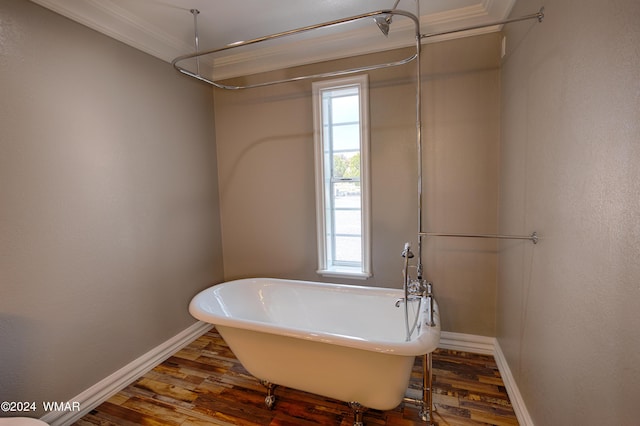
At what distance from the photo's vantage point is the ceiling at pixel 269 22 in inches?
73.4

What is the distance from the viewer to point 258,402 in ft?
5.93

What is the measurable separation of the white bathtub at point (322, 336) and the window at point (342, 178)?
0.46 meters

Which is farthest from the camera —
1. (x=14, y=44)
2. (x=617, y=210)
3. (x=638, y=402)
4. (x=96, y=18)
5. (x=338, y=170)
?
(x=338, y=170)

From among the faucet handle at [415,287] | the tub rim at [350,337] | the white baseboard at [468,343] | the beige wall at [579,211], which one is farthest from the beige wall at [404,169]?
the tub rim at [350,337]

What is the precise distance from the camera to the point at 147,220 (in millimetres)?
2199

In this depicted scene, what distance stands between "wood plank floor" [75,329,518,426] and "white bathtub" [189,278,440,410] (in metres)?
0.19

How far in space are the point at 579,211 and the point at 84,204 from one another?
2.48m

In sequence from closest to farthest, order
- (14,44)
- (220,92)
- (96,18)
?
(14,44), (96,18), (220,92)

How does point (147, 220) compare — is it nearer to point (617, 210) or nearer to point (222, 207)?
point (222, 207)

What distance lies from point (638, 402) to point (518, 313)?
1.01 metres

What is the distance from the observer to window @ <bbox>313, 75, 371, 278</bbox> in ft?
7.92

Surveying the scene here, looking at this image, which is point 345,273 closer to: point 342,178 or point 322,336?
point 342,178

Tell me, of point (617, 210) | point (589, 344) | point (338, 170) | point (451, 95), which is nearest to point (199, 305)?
point (338, 170)

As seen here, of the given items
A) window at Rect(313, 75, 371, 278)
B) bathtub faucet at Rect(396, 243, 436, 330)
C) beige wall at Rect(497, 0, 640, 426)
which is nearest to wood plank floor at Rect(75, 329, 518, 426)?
beige wall at Rect(497, 0, 640, 426)
